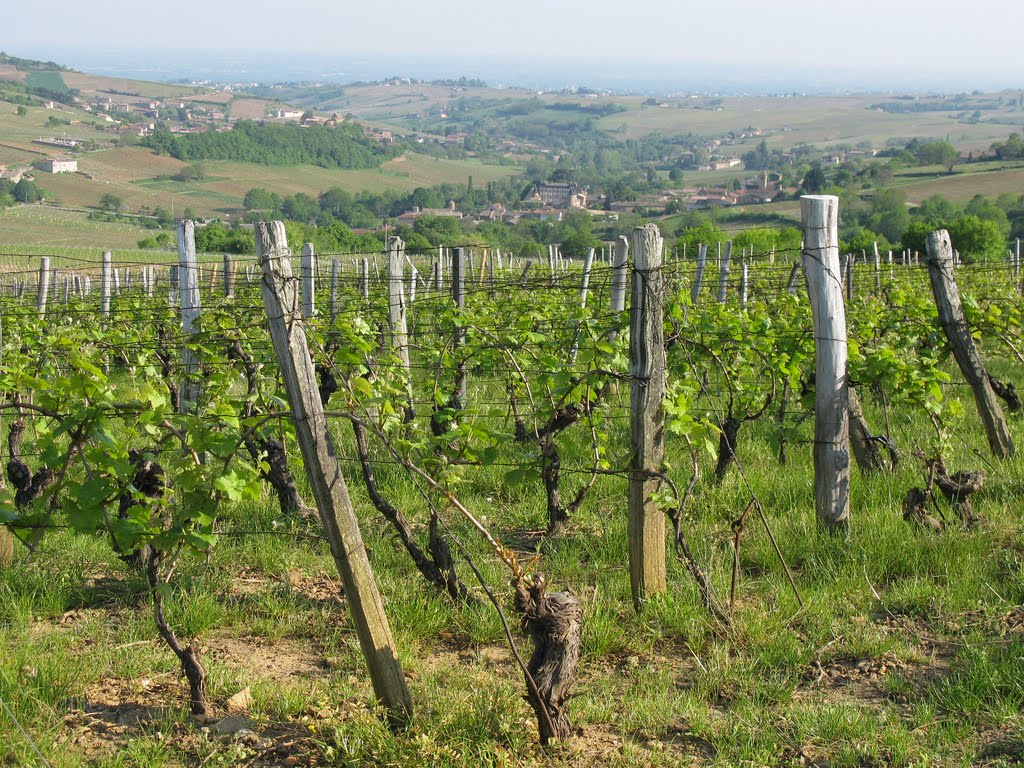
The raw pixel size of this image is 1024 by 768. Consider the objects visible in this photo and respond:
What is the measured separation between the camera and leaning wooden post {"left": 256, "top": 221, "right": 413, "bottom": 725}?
310cm

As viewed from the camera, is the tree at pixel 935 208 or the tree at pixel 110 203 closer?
the tree at pixel 935 208

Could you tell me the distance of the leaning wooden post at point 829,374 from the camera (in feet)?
15.4

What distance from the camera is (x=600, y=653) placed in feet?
12.5

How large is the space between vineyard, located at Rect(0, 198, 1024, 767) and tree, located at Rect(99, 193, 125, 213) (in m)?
82.4

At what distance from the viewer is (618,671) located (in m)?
3.72

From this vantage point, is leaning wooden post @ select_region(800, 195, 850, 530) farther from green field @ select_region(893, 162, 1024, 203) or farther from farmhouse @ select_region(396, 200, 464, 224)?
green field @ select_region(893, 162, 1024, 203)

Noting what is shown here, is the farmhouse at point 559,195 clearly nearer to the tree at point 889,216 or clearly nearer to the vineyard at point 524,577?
the tree at point 889,216

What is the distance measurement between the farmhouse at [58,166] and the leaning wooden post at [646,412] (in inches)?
4094

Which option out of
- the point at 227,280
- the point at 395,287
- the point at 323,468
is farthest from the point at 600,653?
the point at 227,280

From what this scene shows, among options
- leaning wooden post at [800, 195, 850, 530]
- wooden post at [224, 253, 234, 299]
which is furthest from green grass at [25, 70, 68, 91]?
leaning wooden post at [800, 195, 850, 530]

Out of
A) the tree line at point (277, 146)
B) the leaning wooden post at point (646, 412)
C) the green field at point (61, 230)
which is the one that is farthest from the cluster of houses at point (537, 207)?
the leaning wooden post at point (646, 412)

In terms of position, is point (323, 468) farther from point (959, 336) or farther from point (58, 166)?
point (58, 166)

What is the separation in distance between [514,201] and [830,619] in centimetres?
9508

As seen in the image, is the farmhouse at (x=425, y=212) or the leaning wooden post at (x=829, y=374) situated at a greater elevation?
the leaning wooden post at (x=829, y=374)
